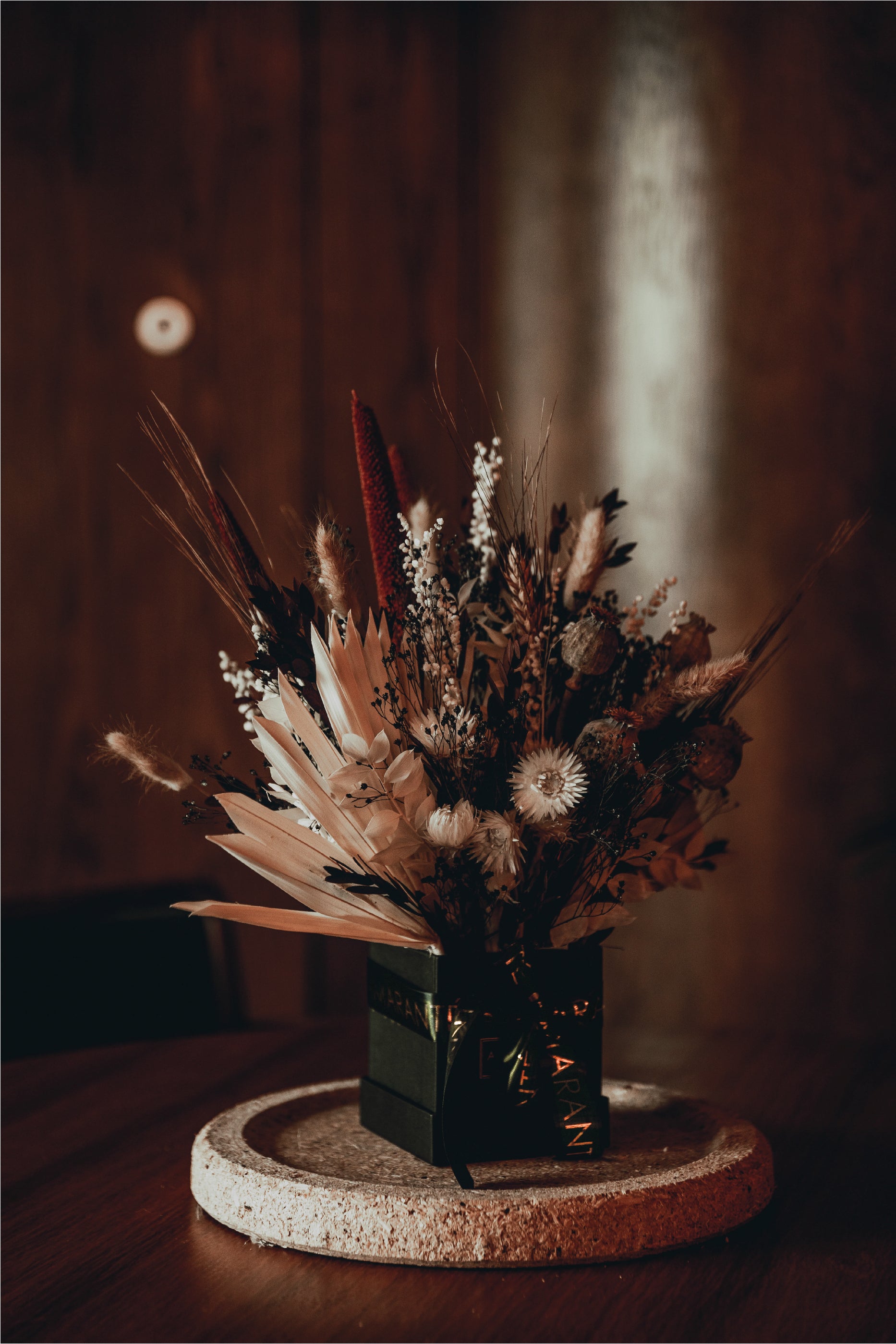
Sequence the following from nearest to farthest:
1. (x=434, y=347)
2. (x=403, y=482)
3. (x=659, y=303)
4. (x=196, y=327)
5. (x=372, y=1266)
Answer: (x=372, y=1266) → (x=403, y=482) → (x=659, y=303) → (x=196, y=327) → (x=434, y=347)

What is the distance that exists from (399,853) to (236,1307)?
0.32m

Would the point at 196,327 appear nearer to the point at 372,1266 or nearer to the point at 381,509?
the point at 381,509

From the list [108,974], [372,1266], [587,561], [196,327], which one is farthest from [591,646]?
[196,327]

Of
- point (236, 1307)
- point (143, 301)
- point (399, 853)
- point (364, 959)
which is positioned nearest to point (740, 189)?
point (143, 301)

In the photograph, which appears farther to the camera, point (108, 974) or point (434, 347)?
point (434, 347)

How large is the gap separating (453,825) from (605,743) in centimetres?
13

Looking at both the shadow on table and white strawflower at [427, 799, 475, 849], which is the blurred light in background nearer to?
the shadow on table

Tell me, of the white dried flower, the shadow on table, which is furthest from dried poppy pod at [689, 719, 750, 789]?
the shadow on table

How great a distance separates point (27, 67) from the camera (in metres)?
2.74

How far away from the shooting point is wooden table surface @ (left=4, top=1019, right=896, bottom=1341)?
77cm

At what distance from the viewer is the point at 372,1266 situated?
2.79 feet

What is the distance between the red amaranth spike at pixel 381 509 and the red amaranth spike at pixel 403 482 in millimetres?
53

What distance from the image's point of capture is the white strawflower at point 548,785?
2.88 feet

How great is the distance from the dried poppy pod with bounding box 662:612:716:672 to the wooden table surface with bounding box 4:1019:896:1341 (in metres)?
0.44
